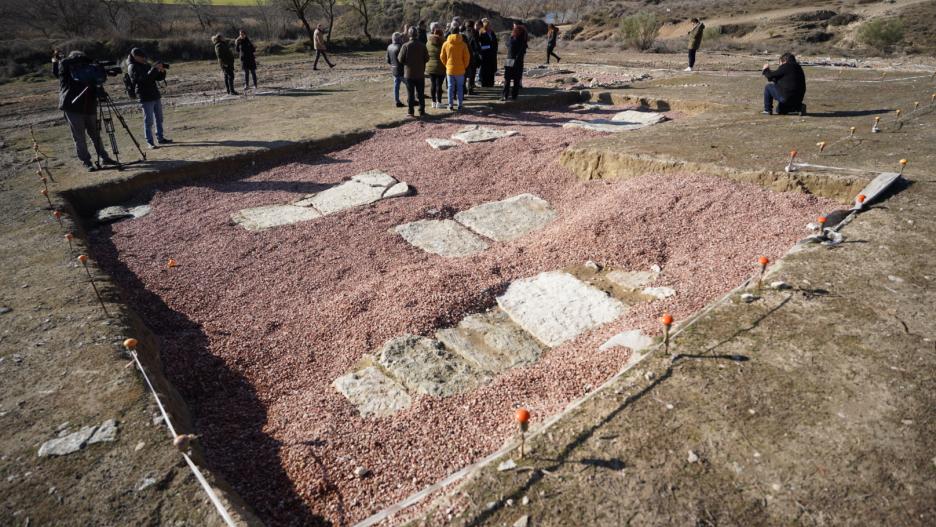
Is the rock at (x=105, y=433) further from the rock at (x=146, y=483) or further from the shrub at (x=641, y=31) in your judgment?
the shrub at (x=641, y=31)

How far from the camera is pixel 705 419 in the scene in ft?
8.46

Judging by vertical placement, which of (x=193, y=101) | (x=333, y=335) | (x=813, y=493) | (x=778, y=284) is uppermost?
(x=193, y=101)

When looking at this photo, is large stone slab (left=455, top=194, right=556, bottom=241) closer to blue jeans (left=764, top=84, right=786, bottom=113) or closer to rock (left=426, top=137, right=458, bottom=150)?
rock (left=426, top=137, right=458, bottom=150)

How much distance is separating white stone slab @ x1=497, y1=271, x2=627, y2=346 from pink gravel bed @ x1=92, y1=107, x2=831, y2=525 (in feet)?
0.71

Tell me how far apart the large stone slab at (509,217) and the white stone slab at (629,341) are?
9.03 ft

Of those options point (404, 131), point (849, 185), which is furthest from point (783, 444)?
point (404, 131)

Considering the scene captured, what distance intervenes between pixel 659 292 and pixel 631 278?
511 millimetres

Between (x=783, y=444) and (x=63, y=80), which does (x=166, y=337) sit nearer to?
(x=783, y=444)

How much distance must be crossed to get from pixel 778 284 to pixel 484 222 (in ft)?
12.2

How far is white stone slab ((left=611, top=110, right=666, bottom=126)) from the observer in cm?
1028

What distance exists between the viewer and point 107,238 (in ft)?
21.0

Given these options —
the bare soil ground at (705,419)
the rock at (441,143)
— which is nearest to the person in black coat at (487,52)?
the rock at (441,143)

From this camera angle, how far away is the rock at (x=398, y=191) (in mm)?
7555

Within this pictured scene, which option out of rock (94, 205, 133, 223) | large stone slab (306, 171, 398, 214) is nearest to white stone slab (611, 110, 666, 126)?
large stone slab (306, 171, 398, 214)
